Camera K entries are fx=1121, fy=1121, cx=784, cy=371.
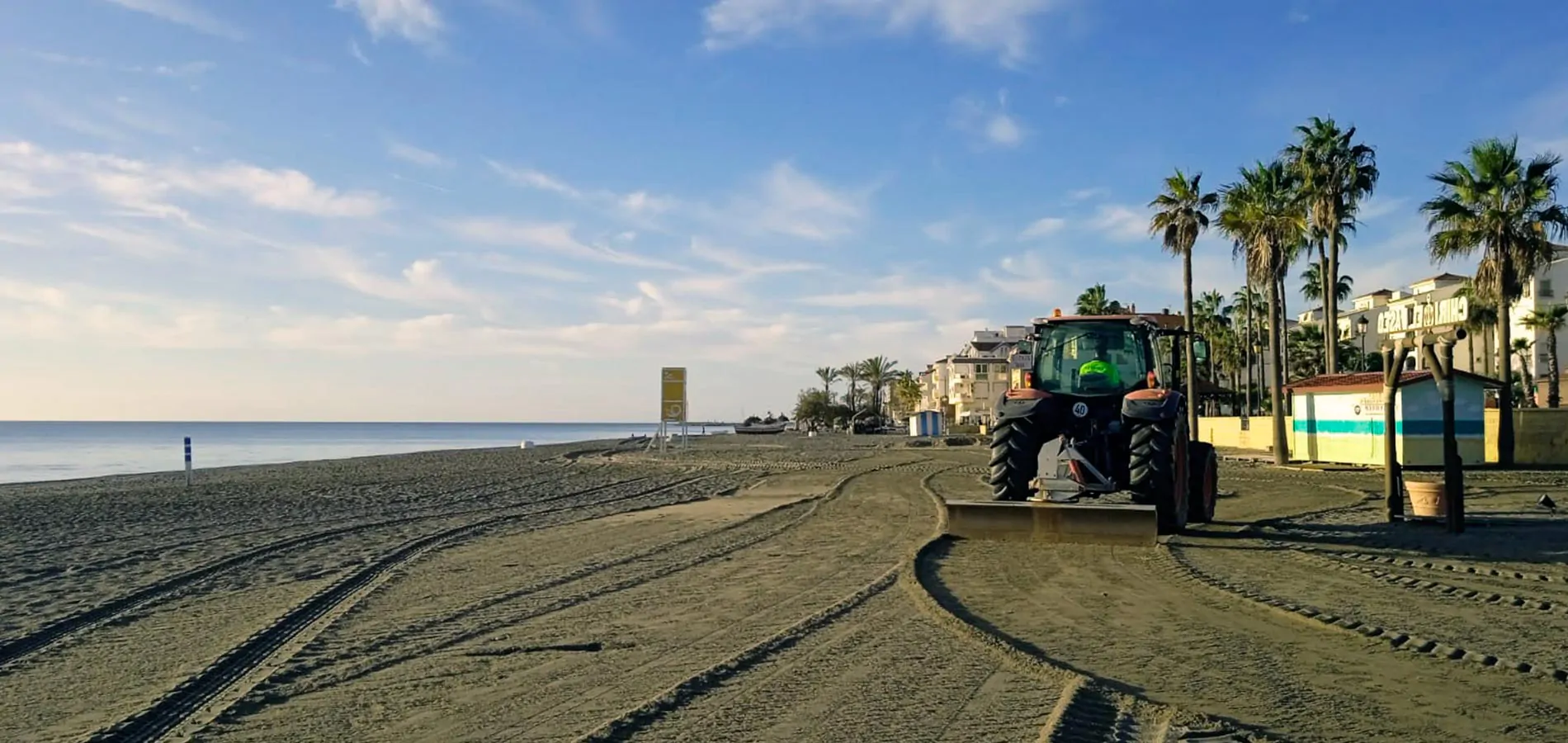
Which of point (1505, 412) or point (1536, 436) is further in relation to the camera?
point (1536, 436)

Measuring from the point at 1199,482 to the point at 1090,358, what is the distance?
6.42 feet

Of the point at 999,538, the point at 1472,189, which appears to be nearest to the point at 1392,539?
the point at 999,538

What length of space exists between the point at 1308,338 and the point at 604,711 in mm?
63101

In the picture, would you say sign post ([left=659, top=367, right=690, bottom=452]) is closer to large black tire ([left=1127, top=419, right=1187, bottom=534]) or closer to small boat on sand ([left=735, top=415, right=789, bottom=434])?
large black tire ([left=1127, top=419, right=1187, bottom=534])

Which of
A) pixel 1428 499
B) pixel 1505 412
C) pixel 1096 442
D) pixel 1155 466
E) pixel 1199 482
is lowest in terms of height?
pixel 1428 499

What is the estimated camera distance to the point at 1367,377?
2591 cm

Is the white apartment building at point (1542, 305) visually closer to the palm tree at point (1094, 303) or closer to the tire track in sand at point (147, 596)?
the palm tree at point (1094, 303)

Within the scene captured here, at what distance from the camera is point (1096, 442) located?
39.6 ft

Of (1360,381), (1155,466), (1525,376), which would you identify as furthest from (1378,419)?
(1525,376)

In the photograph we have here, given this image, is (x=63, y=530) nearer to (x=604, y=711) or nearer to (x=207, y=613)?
(x=207, y=613)

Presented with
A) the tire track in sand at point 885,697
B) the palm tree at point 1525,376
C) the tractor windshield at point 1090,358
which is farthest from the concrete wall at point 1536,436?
the tire track in sand at point 885,697

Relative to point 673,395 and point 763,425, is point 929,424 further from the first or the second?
point 763,425

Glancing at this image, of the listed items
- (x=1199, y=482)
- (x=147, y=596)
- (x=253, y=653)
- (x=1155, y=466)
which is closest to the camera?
(x=253, y=653)

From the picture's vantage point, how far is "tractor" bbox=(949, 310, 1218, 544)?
11.2 meters
